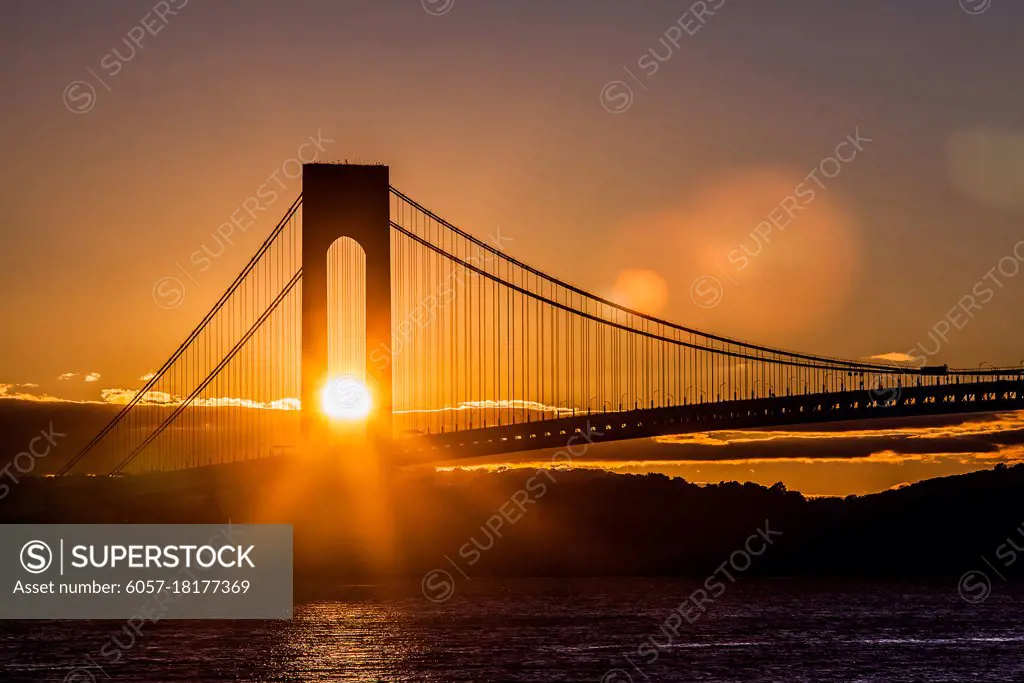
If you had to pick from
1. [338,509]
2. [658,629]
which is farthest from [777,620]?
[338,509]

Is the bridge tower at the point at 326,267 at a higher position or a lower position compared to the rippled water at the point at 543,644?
higher

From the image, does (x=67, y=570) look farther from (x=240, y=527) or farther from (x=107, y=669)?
(x=107, y=669)

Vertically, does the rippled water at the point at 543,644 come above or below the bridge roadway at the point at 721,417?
below

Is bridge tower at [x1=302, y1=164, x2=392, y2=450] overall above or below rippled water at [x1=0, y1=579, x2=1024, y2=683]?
above
